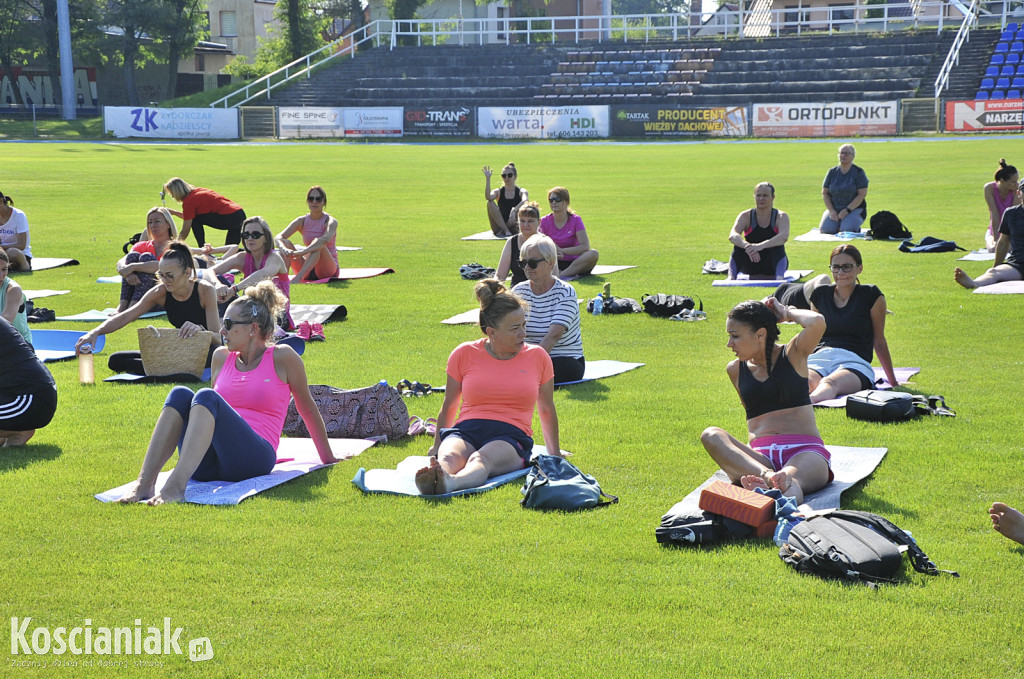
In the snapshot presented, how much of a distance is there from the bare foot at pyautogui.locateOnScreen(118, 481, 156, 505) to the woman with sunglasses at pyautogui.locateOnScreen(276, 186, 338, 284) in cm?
883

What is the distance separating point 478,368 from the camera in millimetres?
6996

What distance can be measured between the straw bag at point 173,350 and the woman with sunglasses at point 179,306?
83 mm

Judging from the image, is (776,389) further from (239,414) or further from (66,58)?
(66,58)

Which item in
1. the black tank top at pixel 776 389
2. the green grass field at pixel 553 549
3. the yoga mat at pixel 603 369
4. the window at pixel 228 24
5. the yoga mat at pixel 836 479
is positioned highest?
the window at pixel 228 24

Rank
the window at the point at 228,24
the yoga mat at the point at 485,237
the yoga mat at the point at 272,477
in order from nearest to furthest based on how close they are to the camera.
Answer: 1. the yoga mat at the point at 272,477
2. the yoga mat at the point at 485,237
3. the window at the point at 228,24

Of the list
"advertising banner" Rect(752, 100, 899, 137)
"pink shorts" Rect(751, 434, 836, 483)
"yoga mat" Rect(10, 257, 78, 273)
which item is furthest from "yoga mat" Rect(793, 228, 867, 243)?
"advertising banner" Rect(752, 100, 899, 137)

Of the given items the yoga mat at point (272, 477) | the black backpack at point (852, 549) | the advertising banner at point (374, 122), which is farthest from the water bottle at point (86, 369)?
the advertising banner at point (374, 122)

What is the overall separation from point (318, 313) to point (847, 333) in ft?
19.6

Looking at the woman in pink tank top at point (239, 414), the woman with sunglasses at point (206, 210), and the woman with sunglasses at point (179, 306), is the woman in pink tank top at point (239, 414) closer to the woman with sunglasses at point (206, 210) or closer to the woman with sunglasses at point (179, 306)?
the woman with sunglasses at point (179, 306)

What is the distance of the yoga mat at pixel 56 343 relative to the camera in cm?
1093

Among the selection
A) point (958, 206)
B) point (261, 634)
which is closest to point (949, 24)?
point (958, 206)

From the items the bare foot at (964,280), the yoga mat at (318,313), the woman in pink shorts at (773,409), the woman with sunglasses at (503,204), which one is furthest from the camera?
the woman with sunglasses at (503,204)

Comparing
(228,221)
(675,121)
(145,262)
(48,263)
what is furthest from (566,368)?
(675,121)

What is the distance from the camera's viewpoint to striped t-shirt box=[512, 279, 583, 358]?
30.5 ft
